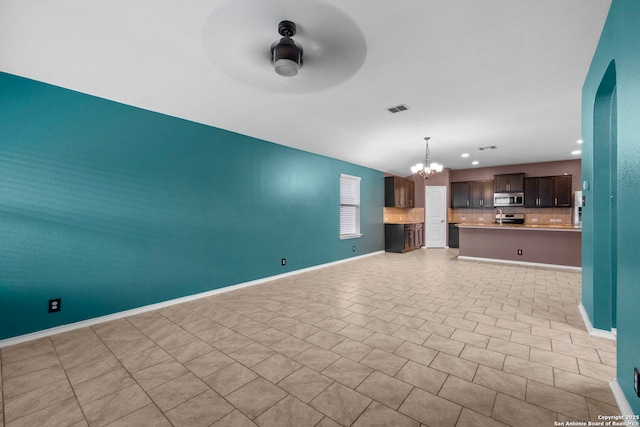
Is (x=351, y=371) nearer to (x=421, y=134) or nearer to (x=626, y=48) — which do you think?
→ (x=626, y=48)

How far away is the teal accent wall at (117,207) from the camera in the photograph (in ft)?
8.87

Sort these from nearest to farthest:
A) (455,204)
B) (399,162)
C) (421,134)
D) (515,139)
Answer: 1. (421,134)
2. (515,139)
3. (399,162)
4. (455,204)

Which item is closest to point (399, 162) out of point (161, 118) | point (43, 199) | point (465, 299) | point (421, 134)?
point (421, 134)

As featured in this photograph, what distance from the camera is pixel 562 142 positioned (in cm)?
597

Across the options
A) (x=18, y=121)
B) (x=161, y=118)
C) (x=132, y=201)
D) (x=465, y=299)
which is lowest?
(x=465, y=299)

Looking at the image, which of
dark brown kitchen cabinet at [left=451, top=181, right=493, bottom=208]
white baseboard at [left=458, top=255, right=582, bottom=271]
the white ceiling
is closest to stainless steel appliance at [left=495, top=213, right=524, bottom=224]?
dark brown kitchen cabinet at [left=451, top=181, right=493, bottom=208]

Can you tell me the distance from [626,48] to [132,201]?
4.67m

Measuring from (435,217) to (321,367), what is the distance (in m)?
8.45

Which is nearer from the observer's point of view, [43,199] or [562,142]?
[43,199]

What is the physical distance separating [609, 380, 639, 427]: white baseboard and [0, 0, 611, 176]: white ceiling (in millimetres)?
2749

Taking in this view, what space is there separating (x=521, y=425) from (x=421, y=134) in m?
4.80

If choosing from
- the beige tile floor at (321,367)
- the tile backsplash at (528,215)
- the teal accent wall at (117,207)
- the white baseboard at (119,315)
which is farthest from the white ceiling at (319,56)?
the tile backsplash at (528,215)

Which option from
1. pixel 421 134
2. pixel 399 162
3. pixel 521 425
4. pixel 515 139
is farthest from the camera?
pixel 399 162

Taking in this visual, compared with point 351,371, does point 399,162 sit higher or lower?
higher
